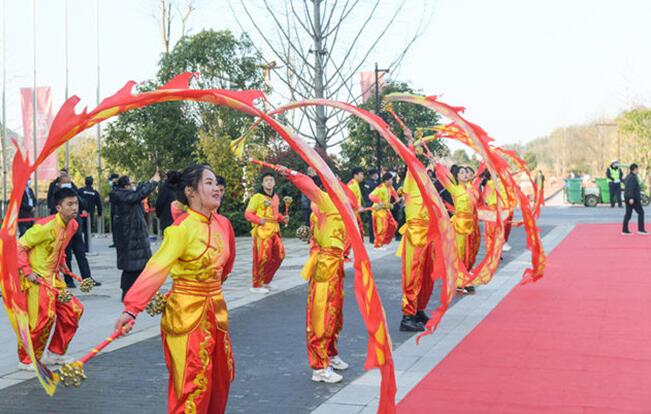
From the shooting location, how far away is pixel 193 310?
4.61 meters

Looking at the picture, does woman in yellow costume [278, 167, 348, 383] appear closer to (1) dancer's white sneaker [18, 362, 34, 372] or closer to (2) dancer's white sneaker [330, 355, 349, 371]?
(2) dancer's white sneaker [330, 355, 349, 371]

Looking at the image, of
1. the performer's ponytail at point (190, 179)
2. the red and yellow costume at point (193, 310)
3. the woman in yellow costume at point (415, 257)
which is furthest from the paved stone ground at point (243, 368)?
the performer's ponytail at point (190, 179)

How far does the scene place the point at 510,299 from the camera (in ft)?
35.5

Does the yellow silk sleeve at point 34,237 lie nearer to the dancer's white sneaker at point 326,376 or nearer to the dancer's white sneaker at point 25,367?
the dancer's white sneaker at point 25,367

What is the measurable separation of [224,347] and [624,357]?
4.03m

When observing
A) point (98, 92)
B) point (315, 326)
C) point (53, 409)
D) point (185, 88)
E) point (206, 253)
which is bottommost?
point (53, 409)

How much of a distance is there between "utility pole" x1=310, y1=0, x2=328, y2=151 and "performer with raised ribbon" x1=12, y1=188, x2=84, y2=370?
14.7 m

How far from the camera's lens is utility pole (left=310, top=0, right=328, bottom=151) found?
21.7 metres

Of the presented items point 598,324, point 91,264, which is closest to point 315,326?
point 598,324

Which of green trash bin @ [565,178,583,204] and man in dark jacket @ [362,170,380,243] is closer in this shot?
man in dark jacket @ [362,170,380,243]

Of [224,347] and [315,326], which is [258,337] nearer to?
[315,326]

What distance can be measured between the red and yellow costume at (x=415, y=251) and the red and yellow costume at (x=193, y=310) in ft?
13.4

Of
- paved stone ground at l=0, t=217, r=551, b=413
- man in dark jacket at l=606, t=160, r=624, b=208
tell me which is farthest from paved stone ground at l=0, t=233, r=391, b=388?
man in dark jacket at l=606, t=160, r=624, b=208

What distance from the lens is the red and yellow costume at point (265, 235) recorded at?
11.3 meters
